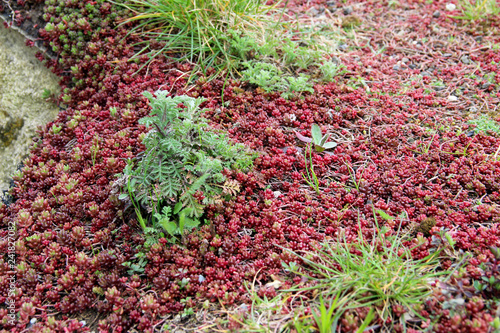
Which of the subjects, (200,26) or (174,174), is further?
(200,26)

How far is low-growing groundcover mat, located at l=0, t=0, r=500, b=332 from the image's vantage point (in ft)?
8.76

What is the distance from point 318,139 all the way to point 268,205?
107cm

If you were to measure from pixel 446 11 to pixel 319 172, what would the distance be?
4.39 metres

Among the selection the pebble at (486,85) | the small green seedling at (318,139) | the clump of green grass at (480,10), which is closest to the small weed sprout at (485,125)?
the pebble at (486,85)

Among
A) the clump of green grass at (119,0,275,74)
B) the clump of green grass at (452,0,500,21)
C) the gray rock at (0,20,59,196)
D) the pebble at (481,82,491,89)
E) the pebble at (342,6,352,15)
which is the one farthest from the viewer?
the pebble at (342,6,352,15)

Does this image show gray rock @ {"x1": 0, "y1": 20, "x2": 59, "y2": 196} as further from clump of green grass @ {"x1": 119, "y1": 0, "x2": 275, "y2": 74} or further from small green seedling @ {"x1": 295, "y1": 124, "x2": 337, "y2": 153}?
small green seedling @ {"x1": 295, "y1": 124, "x2": 337, "y2": 153}

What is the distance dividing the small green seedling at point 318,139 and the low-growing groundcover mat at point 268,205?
0.20 feet

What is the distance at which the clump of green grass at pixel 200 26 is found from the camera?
480cm

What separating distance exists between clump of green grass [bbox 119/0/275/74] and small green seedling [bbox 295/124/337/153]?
1.49m

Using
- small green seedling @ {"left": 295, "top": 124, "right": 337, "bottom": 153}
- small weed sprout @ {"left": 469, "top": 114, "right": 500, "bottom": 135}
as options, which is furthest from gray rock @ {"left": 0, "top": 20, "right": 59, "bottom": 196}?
small weed sprout @ {"left": 469, "top": 114, "right": 500, "bottom": 135}

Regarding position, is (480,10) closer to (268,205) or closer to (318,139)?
(318,139)

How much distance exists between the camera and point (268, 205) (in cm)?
337

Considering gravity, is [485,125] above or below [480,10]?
below

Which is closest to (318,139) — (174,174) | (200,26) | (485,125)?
(174,174)
